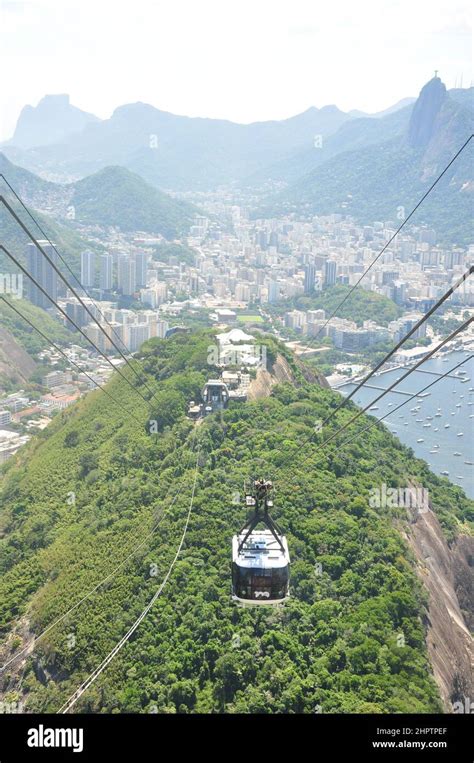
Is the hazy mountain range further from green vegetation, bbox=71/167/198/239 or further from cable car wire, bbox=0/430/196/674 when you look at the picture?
cable car wire, bbox=0/430/196/674

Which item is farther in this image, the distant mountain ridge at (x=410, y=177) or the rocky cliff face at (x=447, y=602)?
the distant mountain ridge at (x=410, y=177)

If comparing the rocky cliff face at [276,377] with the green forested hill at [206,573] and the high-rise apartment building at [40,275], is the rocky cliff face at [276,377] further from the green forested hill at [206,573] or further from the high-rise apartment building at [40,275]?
the high-rise apartment building at [40,275]

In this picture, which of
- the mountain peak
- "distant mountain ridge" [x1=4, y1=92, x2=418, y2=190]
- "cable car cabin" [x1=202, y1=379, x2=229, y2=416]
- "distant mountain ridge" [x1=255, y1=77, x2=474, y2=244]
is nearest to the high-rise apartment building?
"cable car cabin" [x1=202, y1=379, x2=229, y2=416]

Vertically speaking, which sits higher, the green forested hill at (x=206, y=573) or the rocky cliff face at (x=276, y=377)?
the rocky cliff face at (x=276, y=377)

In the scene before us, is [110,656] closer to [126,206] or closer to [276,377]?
[276,377]

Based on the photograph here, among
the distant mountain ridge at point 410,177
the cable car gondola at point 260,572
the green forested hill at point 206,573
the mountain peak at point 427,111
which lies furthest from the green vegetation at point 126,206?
the cable car gondola at point 260,572

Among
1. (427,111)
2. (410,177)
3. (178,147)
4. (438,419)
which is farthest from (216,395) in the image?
(178,147)
